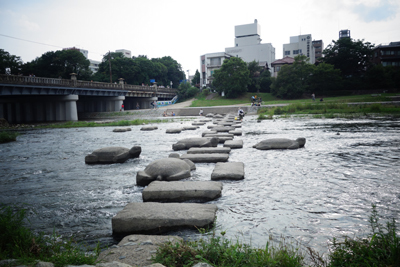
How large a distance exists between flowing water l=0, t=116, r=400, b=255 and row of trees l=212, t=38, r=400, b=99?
52176mm

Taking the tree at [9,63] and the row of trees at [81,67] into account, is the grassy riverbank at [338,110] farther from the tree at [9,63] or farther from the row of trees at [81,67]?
the tree at [9,63]

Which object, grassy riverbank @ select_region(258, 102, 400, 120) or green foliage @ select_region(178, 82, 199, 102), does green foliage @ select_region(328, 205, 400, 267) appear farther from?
green foliage @ select_region(178, 82, 199, 102)

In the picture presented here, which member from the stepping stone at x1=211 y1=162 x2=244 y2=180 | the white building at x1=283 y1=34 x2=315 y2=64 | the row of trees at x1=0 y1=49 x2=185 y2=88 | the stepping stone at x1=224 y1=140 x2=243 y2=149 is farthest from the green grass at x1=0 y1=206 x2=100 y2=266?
the white building at x1=283 y1=34 x2=315 y2=64

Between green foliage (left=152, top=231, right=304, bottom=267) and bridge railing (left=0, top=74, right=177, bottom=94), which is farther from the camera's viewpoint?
bridge railing (left=0, top=74, right=177, bottom=94)

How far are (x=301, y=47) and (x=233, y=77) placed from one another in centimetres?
3885

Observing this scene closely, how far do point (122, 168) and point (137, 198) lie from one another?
10.9ft

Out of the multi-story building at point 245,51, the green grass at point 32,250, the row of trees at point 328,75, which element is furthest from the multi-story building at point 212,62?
the green grass at point 32,250

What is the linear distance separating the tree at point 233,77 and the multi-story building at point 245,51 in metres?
18.6

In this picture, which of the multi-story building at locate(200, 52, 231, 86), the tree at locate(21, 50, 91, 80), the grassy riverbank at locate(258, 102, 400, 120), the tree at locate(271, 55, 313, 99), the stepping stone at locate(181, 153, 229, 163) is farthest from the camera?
the multi-story building at locate(200, 52, 231, 86)

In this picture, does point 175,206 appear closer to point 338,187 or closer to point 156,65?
point 338,187

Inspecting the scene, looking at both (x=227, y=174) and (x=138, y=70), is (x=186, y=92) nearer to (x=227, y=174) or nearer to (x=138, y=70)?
(x=138, y=70)

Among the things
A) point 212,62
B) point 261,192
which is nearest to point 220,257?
point 261,192

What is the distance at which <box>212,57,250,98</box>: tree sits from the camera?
65.9 meters

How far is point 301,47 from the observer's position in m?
91.6
